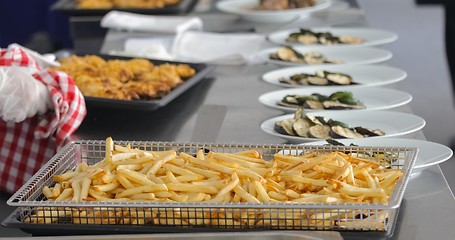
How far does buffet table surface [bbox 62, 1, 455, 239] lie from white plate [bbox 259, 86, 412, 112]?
31 millimetres

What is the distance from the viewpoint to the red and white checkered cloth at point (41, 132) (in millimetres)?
1958

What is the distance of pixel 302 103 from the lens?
2.16 meters

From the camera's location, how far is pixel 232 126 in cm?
212

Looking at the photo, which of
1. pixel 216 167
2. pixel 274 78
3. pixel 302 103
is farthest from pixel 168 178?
pixel 274 78

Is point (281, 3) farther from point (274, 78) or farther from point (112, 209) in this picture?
point (112, 209)

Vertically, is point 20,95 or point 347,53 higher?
point 20,95

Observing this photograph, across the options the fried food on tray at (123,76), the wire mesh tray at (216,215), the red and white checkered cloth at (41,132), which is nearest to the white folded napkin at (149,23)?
the fried food on tray at (123,76)

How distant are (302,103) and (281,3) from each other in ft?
4.04

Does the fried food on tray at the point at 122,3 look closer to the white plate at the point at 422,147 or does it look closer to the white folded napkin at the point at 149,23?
the white folded napkin at the point at 149,23

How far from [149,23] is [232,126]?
120cm

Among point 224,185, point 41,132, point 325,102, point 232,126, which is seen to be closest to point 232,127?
point 232,126

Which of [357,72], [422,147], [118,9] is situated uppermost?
[422,147]

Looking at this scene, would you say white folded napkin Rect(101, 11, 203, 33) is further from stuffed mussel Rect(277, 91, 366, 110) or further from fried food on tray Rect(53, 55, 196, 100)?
stuffed mussel Rect(277, 91, 366, 110)

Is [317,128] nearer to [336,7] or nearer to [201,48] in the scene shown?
[201,48]
